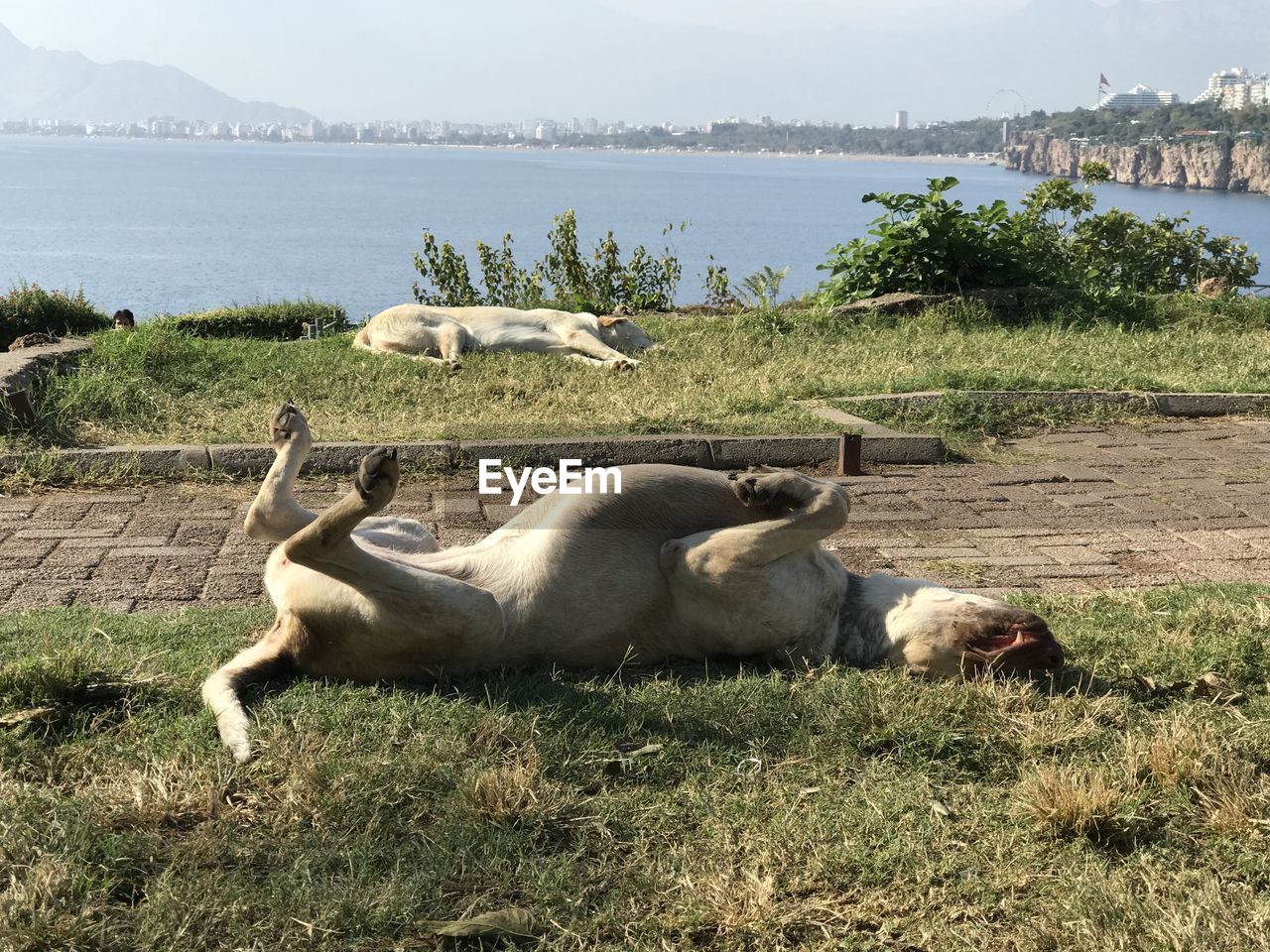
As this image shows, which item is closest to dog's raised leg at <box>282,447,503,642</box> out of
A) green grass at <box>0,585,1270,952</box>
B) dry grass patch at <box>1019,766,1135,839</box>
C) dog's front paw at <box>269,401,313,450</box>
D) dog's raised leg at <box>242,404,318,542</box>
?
green grass at <box>0,585,1270,952</box>

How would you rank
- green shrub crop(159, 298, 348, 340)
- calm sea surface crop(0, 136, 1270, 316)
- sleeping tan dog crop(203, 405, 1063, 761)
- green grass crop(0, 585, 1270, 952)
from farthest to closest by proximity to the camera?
calm sea surface crop(0, 136, 1270, 316) < green shrub crop(159, 298, 348, 340) < sleeping tan dog crop(203, 405, 1063, 761) < green grass crop(0, 585, 1270, 952)

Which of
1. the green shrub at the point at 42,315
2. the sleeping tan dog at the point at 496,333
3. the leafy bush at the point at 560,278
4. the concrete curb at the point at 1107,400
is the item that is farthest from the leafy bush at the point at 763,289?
the green shrub at the point at 42,315

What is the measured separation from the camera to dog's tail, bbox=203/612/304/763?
12.2ft

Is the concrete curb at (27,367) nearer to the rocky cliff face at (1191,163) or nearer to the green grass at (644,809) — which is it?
the green grass at (644,809)

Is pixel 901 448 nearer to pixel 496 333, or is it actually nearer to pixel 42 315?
pixel 496 333

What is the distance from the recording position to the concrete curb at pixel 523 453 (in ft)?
24.6

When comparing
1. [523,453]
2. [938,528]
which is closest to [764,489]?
[938,528]

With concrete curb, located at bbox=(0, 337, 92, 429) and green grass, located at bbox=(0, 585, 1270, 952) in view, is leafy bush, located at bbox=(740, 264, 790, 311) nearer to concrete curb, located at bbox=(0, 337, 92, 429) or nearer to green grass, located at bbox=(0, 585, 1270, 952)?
concrete curb, located at bbox=(0, 337, 92, 429)

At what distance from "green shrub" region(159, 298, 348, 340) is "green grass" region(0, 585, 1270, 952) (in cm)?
1009

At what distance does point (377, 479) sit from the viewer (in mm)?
3713

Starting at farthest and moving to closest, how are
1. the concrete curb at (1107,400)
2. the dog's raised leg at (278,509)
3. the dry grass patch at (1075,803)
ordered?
1. the concrete curb at (1107,400)
2. the dog's raised leg at (278,509)
3. the dry grass patch at (1075,803)

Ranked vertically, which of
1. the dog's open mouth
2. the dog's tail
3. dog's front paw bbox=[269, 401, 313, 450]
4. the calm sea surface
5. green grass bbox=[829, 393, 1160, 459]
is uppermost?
dog's front paw bbox=[269, 401, 313, 450]

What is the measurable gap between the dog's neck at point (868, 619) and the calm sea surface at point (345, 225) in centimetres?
2336

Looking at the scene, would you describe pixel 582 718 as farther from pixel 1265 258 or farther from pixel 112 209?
pixel 112 209
